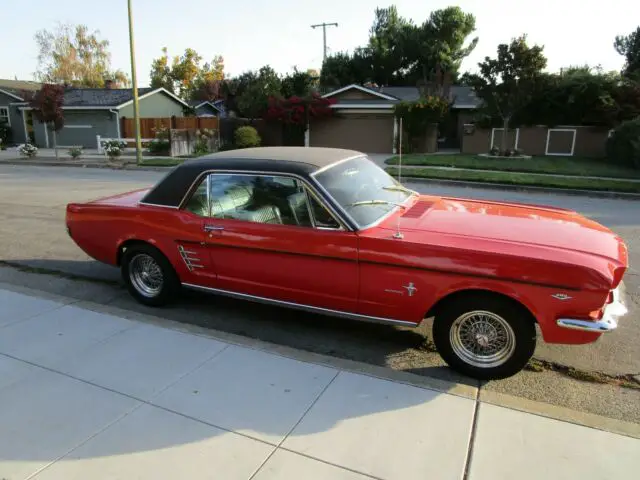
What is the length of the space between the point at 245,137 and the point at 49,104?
31.9ft

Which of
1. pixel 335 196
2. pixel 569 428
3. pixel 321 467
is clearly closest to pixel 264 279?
pixel 335 196

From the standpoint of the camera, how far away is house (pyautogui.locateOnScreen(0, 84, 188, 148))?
101 feet

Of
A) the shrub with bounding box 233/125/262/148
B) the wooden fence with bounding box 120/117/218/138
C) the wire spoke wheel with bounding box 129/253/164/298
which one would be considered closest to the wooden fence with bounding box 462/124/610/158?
the shrub with bounding box 233/125/262/148

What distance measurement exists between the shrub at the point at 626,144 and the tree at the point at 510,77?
393 centimetres

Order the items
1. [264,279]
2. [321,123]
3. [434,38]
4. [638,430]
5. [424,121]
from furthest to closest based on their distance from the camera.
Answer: [434,38], [321,123], [424,121], [264,279], [638,430]

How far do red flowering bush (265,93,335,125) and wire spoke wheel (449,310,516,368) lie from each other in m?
24.8

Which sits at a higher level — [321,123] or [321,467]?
[321,123]

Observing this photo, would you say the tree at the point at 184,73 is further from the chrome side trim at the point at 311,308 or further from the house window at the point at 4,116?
the chrome side trim at the point at 311,308

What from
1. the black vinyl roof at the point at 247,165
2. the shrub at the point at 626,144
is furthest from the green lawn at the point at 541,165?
the black vinyl roof at the point at 247,165

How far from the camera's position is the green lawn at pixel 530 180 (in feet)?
46.2

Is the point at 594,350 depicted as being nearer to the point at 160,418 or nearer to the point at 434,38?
the point at 160,418

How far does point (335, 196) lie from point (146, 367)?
6.55ft

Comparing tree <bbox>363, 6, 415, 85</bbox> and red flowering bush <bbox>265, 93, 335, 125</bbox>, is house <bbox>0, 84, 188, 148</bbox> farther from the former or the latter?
tree <bbox>363, 6, 415, 85</bbox>

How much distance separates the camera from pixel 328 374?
3621 millimetres
